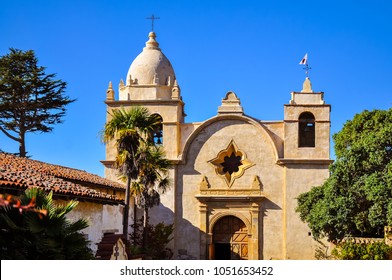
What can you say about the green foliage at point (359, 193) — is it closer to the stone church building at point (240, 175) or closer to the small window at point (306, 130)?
the stone church building at point (240, 175)

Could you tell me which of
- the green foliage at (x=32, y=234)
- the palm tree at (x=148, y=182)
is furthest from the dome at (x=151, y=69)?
the green foliage at (x=32, y=234)

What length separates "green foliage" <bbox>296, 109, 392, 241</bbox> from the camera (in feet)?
81.7

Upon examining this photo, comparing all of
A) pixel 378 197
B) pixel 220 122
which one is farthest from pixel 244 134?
pixel 378 197

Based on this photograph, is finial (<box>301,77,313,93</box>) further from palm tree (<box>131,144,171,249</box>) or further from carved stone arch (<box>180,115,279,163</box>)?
palm tree (<box>131,144,171,249</box>)

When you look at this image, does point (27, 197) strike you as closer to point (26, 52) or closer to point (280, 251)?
point (280, 251)

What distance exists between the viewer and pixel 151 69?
3575cm

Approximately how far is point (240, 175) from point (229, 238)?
301 cm

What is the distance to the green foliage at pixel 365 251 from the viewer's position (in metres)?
25.2

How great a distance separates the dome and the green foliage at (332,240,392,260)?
1328 centimetres

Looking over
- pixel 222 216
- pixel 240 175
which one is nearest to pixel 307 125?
pixel 240 175

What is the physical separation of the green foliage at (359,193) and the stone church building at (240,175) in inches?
109

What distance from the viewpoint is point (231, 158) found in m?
34.2
